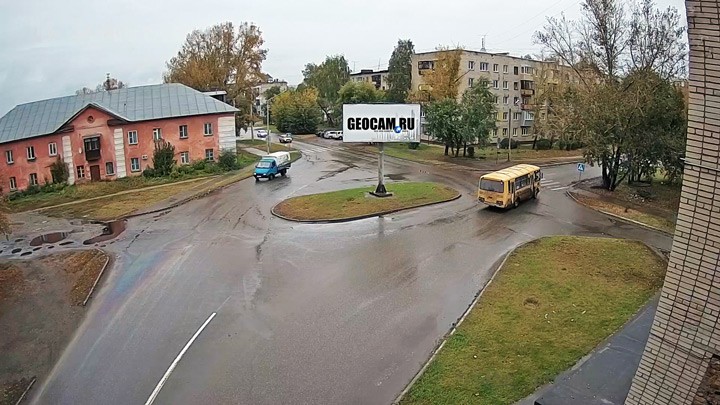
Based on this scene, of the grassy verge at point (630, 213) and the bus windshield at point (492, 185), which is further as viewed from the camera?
the bus windshield at point (492, 185)

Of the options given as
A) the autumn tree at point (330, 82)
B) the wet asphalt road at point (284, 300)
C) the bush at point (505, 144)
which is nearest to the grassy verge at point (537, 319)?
the wet asphalt road at point (284, 300)

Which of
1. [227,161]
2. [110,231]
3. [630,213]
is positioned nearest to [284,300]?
[110,231]

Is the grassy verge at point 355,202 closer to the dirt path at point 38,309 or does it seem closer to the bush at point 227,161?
the dirt path at point 38,309

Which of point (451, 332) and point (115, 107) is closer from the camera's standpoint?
point (451, 332)

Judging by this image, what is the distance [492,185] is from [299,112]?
Answer: 54.0m

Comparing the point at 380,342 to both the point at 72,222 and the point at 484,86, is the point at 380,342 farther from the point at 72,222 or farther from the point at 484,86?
the point at 484,86

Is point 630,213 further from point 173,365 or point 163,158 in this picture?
point 163,158

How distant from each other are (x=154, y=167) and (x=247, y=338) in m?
31.6

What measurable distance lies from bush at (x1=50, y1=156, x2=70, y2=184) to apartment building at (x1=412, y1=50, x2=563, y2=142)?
A: 125 feet

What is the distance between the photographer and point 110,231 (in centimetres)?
2672

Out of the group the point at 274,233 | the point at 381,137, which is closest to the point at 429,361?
the point at 274,233

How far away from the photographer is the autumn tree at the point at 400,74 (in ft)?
225

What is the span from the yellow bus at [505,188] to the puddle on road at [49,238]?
21223 mm

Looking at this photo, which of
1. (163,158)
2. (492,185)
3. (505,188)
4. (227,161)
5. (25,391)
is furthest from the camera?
(227,161)
